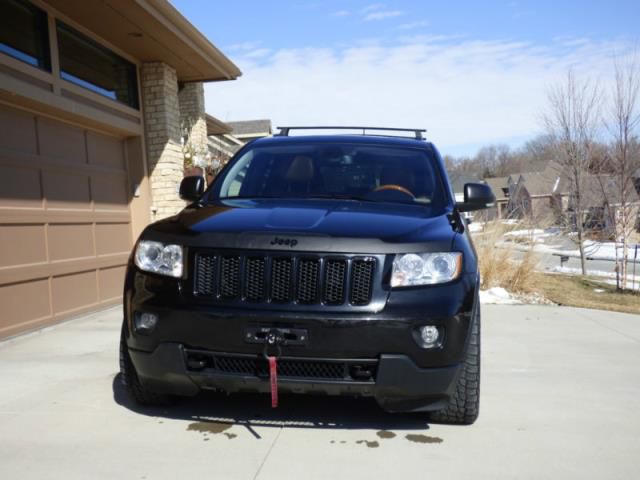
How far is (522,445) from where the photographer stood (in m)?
2.98

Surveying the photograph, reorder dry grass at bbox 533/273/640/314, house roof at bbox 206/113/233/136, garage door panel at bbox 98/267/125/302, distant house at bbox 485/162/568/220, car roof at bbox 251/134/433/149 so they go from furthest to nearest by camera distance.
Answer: house roof at bbox 206/113/233/136 → distant house at bbox 485/162/568/220 → dry grass at bbox 533/273/640/314 → garage door panel at bbox 98/267/125/302 → car roof at bbox 251/134/433/149

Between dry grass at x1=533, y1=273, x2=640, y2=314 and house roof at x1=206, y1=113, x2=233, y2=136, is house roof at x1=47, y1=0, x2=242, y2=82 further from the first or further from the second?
dry grass at x1=533, y1=273, x2=640, y2=314

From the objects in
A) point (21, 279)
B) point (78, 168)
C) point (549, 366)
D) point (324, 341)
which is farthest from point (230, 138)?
point (324, 341)

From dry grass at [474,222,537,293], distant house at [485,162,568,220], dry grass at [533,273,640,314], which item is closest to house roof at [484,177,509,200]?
distant house at [485,162,568,220]

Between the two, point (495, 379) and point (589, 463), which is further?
point (495, 379)

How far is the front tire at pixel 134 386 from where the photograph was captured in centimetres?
323

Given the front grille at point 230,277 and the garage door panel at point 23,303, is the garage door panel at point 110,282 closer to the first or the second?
the garage door panel at point 23,303

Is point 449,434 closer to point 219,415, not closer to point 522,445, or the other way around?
Answer: point 522,445

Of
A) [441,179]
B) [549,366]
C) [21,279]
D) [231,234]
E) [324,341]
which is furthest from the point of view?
[21,279]

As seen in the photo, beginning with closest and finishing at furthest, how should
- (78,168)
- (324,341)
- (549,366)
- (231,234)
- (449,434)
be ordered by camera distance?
(324,341) → (231,234) → (449,434) → (549,366) → (78,168)

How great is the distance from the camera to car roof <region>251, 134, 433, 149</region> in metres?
4.38

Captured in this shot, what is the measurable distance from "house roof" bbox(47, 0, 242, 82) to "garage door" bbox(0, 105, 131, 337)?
1.32m

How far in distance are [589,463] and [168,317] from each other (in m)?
2.18

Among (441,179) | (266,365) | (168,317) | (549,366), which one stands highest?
(441,179)
